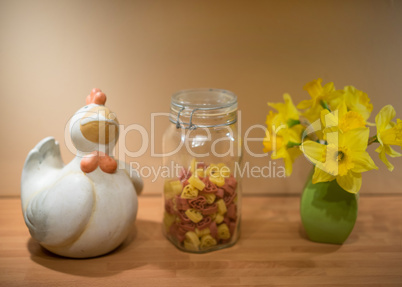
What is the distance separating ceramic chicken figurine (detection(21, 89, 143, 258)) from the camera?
0.81 m

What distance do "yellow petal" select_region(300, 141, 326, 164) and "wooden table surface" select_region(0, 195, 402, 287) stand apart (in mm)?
175

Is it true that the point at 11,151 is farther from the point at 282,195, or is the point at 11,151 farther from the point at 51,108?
the point at 282,195

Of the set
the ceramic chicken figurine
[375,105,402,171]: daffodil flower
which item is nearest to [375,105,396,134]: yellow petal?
[375,105,402,171]: daffodil flower

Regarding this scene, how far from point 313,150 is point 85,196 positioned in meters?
0.37

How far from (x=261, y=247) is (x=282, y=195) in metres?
0.25

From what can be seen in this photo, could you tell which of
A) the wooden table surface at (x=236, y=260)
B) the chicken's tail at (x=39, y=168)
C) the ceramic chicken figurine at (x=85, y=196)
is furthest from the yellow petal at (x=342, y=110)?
the chicken's tail at (x=39, y=168)

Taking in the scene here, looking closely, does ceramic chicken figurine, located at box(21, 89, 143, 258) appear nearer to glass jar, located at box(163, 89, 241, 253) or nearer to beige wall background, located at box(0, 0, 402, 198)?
glass jar, located at box(163, 89, 241, 253)

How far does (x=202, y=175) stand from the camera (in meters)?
0.88

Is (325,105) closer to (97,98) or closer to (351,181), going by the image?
(351,181)

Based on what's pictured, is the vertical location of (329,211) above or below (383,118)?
below

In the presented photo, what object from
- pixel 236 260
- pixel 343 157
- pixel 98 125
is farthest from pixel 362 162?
pixel 98 125

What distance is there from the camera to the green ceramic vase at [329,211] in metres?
0.89

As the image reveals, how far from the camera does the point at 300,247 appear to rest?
91cm

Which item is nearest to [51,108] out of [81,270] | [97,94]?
[97,94]
